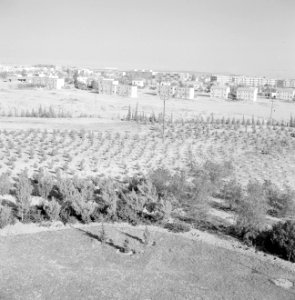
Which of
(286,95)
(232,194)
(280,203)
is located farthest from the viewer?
(286,95)

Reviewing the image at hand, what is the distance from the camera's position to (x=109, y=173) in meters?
16.9

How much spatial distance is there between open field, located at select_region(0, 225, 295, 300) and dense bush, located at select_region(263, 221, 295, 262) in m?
0.40

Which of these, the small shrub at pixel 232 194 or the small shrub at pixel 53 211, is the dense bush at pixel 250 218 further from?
the small shrub at pixel 53 211

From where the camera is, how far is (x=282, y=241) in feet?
32.8

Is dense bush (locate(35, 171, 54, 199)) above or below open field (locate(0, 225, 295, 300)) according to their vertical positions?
above

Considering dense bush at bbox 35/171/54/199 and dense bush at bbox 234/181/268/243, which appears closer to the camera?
dense bush at bbox 234/181/268/243

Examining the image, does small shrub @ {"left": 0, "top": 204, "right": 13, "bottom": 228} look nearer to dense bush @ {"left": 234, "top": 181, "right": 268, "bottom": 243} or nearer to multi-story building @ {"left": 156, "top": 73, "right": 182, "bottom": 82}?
dense bush @ {"left": 234, "top": 181, "right": 268, "bottom": 243}

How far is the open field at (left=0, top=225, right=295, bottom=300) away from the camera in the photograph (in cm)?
823

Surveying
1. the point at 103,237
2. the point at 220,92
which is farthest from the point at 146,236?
the point at 220,92

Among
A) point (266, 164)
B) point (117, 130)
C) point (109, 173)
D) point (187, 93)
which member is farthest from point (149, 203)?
point (187, 93)

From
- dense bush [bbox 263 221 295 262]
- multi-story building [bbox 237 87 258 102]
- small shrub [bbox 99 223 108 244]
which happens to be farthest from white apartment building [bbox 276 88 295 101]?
small shrub [bbox 99 223 108 244]

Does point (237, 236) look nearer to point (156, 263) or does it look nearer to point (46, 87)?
point (156, 263)

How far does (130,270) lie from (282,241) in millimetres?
3499

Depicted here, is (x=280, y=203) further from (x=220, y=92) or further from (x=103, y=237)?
(x=220, y=92)
